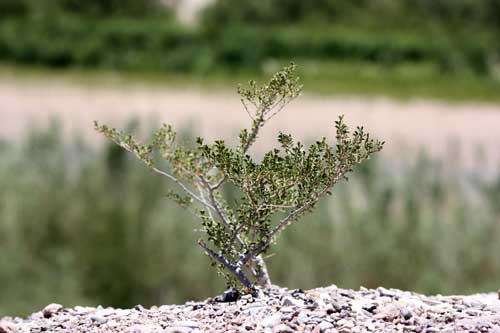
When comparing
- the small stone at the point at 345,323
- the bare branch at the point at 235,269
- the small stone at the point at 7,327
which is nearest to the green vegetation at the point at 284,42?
the bare branch at the point at 235,269

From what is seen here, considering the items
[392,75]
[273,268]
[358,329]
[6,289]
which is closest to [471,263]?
[273,268]

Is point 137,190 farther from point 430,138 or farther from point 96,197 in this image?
point 430,138

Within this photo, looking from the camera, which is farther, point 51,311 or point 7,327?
point 51,311

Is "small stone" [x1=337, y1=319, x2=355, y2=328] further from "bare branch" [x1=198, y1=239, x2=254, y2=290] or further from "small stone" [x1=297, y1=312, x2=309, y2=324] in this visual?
"bare branch" [x1=198, y1=239, x2=254, y2=290]

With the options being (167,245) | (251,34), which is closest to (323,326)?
(167,245)

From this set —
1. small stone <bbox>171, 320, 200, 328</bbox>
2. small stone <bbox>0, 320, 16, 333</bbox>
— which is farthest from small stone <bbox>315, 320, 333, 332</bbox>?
small stone <bbox>0, 320, 16, 333</bbox>

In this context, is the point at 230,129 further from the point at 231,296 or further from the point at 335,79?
the point at 231,296
